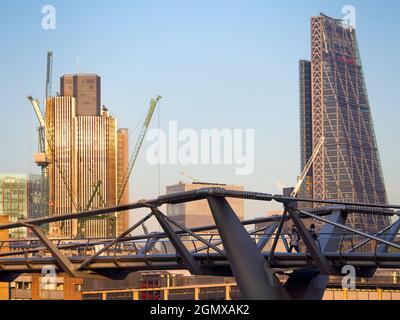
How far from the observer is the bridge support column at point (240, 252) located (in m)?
47.0

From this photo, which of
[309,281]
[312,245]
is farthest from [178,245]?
[312,245]

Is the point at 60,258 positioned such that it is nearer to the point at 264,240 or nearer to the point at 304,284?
the point at 264,240

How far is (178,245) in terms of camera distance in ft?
165

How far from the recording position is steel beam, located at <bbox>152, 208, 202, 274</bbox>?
48781 millimetres

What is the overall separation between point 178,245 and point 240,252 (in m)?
4.37

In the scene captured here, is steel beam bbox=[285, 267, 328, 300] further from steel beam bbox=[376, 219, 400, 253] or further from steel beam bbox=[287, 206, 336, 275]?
steel beam bbox=[376, 219, 400, 253]

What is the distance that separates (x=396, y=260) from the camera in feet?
150

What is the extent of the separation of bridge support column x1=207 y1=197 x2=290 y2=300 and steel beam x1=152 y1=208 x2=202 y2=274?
2861 millimetres

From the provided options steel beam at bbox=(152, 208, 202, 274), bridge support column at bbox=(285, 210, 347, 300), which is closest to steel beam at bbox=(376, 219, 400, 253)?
bridge support column at bbox=(285, 210, 347, 300)

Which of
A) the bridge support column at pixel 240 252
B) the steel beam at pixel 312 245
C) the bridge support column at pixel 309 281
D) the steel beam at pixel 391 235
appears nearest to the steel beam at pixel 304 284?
the bridge support column at pixel 309 281
